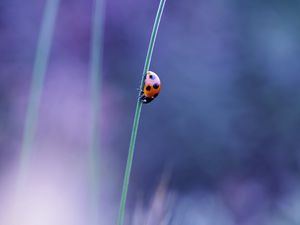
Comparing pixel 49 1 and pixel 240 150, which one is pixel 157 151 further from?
pixel 49 1

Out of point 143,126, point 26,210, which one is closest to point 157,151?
point 143,126

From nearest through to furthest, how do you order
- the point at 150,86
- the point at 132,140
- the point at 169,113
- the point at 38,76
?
1. the point at 132,140
2. the point at 150,86
3. the point at 38,76
4. the point at 169,113

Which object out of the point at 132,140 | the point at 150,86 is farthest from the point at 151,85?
the point at 132,140

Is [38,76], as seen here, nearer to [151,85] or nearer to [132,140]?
[151,85]

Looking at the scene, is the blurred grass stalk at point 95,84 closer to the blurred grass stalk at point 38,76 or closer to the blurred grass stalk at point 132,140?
the blurred grass stalk at point 38,76

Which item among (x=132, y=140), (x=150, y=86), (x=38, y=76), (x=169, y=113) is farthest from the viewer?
(x=169, y=113)

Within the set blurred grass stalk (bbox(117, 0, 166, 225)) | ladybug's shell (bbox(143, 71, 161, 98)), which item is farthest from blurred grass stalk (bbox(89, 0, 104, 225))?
blurred grass stalk (bbox(117, 0, 166, 225))

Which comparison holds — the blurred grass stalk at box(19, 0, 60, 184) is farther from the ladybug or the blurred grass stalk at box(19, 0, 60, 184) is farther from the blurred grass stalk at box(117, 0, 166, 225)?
the blurred grass stalk at box(117, 0, 166, 225)
